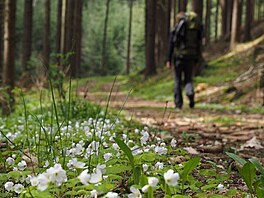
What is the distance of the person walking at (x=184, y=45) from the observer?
30.1 feet

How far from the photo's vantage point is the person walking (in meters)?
9.17

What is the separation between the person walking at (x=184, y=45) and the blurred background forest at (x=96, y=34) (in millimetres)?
1721

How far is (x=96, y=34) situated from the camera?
49844mm

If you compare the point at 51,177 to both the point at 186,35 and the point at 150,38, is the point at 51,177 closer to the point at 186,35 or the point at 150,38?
the point at 186,35

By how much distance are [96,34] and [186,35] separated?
41.5 meters

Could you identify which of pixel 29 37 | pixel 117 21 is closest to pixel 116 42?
pixel 117 21

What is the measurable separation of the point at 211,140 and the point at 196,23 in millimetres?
4876

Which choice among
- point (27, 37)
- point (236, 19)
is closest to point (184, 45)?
point (236, 19)

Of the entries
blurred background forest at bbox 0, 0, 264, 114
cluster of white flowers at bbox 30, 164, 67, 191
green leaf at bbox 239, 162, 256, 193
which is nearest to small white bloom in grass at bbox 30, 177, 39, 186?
cluster of white flowers at bbox 30, 164, 67, 191

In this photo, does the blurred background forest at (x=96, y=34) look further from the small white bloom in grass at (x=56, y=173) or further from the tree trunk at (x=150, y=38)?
the small white bloom in grass at (x=56, y=173)

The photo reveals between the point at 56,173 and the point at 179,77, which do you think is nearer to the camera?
the point at 56,173

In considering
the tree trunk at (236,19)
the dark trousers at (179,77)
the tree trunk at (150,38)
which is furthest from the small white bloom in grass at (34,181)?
the tree trunk at (150,38)

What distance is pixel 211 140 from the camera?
4.87 m

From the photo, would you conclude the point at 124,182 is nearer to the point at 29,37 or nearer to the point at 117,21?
the point at 29,37
